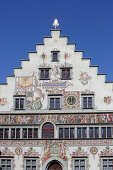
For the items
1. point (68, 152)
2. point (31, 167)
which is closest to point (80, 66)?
point (68, 152)

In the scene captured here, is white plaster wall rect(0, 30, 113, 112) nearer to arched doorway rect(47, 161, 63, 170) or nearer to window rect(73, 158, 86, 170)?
window rect(73, 158, 86, 170)

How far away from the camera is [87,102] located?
33.5m

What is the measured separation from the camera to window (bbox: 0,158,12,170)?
32625 millimetres

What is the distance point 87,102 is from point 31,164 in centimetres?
705

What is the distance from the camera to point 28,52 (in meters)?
34.8

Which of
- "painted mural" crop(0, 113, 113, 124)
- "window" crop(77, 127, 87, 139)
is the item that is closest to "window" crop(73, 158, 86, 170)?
"window" crop(77, 127, 87, 139)

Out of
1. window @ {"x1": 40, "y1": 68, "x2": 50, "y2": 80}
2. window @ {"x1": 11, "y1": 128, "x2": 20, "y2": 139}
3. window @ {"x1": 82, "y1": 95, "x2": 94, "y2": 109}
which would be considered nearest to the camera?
window @ {"x1": 11, "y1": 128, "x2": 20, "y2": 139}

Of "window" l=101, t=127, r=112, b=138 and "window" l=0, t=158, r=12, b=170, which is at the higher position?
"window" l=101, t=127, r=112, b=138

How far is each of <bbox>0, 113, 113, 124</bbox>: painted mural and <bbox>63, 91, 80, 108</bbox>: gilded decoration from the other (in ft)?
2.92

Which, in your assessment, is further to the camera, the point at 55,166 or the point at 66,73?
the point at 66,73

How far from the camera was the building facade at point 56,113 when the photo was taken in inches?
1277

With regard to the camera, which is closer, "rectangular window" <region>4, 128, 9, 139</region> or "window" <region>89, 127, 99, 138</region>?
"window" <region>89, 127, 99, 138</region>

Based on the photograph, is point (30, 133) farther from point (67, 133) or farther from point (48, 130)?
point (67, 133)

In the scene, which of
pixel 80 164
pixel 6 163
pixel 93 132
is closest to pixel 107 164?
pixel 80 164
